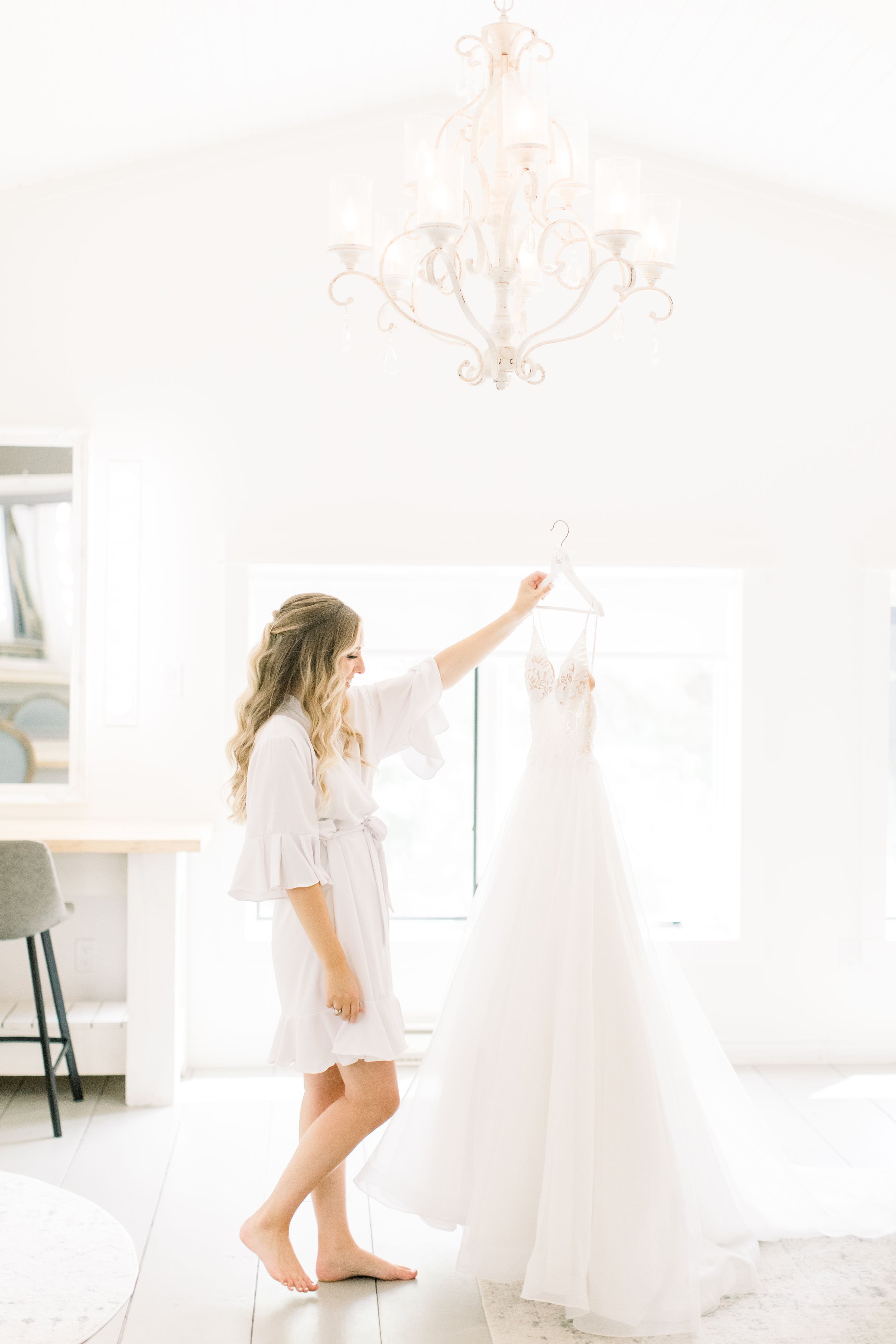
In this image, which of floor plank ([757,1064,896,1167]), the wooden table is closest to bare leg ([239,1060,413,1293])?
the wooden table

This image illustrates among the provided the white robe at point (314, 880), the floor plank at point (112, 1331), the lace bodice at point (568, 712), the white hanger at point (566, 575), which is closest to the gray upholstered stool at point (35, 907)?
the floor plank at point (112, 1331)

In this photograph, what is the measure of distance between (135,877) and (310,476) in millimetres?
1452

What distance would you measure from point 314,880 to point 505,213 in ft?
4.48

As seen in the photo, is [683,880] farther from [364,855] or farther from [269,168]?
[269,168]

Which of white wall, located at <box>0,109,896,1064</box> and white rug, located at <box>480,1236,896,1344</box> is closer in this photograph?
white rug, located at <box>480,1236,896,1344</box>

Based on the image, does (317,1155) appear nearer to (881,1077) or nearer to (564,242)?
(564,242)

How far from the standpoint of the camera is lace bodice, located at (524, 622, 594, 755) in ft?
8.64

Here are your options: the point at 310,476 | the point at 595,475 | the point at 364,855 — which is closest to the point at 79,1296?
the point at 364,855

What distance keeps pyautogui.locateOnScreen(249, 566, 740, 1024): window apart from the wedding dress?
4.74ft

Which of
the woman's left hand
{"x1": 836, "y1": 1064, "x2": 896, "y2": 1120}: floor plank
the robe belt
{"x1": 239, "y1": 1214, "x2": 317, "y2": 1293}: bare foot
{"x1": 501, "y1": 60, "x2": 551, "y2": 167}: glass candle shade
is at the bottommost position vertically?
{"x1": 836, "y1": 1064, "x2": 896, "y2": 1120}: floor plank

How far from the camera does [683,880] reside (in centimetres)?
429

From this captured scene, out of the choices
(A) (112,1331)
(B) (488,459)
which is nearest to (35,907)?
(A) (112,1331)

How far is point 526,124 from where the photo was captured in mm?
2066

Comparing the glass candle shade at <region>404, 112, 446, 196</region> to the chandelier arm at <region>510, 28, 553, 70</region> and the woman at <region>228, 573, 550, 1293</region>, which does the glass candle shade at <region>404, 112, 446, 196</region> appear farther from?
the woman at <region>228, 573, 550, 1293</region>
